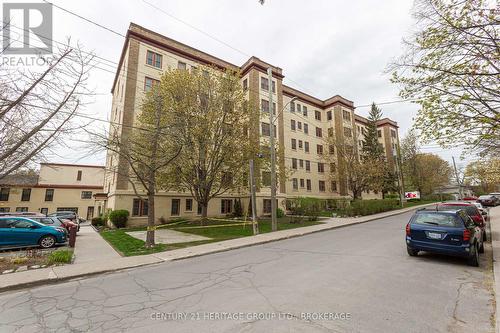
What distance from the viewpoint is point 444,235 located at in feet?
25.2

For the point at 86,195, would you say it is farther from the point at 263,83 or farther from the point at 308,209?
the point at 308,209

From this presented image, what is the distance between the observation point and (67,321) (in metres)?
4.60

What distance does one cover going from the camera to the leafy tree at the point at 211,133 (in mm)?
19031

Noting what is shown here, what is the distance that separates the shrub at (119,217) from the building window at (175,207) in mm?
4827

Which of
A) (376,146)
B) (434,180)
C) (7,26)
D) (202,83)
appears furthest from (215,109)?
(434,180)

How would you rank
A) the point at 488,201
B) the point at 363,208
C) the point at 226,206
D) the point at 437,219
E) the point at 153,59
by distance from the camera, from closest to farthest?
the point at 437,219, the point at 363,208, the point at 153,59, the point at 226,206, the point at 488,201

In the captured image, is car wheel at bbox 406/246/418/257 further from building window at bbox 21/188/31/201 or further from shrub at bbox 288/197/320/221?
building window at bbox 21/188/31/201

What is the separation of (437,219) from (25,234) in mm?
A: 18458

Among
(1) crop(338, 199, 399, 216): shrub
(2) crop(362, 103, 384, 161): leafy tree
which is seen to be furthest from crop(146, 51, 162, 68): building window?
(2) crop(362, 103, 384, 161): leafy tree

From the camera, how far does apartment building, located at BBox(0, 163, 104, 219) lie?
37625mm

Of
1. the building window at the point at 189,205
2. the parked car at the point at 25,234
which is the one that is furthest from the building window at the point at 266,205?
the parked car at the point at 25,234

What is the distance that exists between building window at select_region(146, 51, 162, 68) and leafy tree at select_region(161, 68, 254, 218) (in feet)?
30.7

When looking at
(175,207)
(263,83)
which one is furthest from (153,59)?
(175,207)

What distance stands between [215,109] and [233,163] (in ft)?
15.2
